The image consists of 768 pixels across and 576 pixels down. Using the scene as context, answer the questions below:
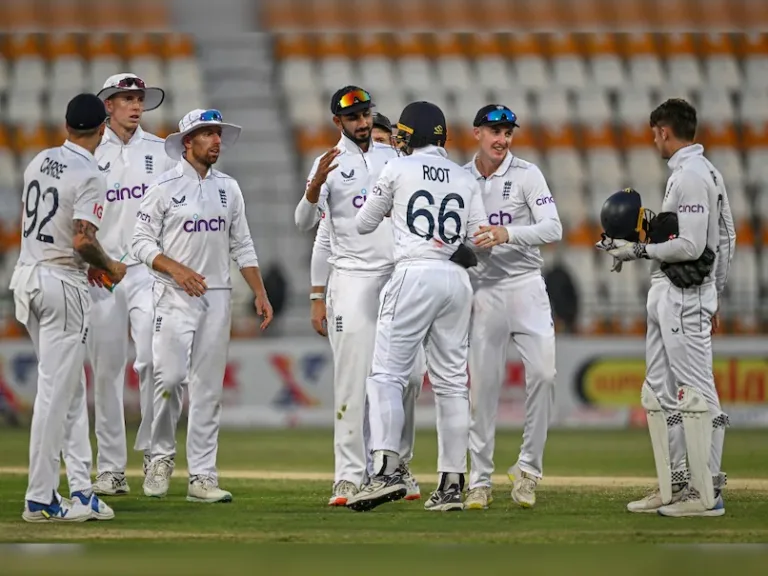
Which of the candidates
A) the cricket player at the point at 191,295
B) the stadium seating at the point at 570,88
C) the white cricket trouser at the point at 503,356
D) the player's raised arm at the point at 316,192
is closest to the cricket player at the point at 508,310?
the white cricket trouser at the point at 503,356

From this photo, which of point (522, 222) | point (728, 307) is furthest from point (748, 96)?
point (522, 222)

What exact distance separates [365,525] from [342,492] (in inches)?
43.7

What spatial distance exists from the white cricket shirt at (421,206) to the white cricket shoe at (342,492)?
1547 millimetres

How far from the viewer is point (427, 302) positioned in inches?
327

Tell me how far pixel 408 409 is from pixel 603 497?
1.48 m

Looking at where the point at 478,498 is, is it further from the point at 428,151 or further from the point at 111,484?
the point at 111,484

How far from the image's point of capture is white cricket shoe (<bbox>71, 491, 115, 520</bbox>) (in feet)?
26.3

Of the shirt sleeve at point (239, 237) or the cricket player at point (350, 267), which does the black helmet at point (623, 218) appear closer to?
the cricket player at point (350, 267)

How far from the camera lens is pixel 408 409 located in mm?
9336

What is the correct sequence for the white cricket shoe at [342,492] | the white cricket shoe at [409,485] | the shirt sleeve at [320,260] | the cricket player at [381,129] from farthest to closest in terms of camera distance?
the cricket player at [381,129]
the shirt sleeve at [320,260]
the white cricket shoe at [409,485]
the white cricket shoe at [342,492]

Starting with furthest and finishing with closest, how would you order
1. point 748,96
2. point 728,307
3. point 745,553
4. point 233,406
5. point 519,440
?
point 748,96 → point 728,307 → point 233,406 → point 519,440 → point 745,553

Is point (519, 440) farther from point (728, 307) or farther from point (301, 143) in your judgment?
point (301, 143)

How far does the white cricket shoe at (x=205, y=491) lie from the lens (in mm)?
9055

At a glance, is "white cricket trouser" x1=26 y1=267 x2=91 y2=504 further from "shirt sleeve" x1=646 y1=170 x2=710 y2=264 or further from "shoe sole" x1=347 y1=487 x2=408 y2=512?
"shirt sleeve" x1=646 y1=170 x2=710 y2=264
